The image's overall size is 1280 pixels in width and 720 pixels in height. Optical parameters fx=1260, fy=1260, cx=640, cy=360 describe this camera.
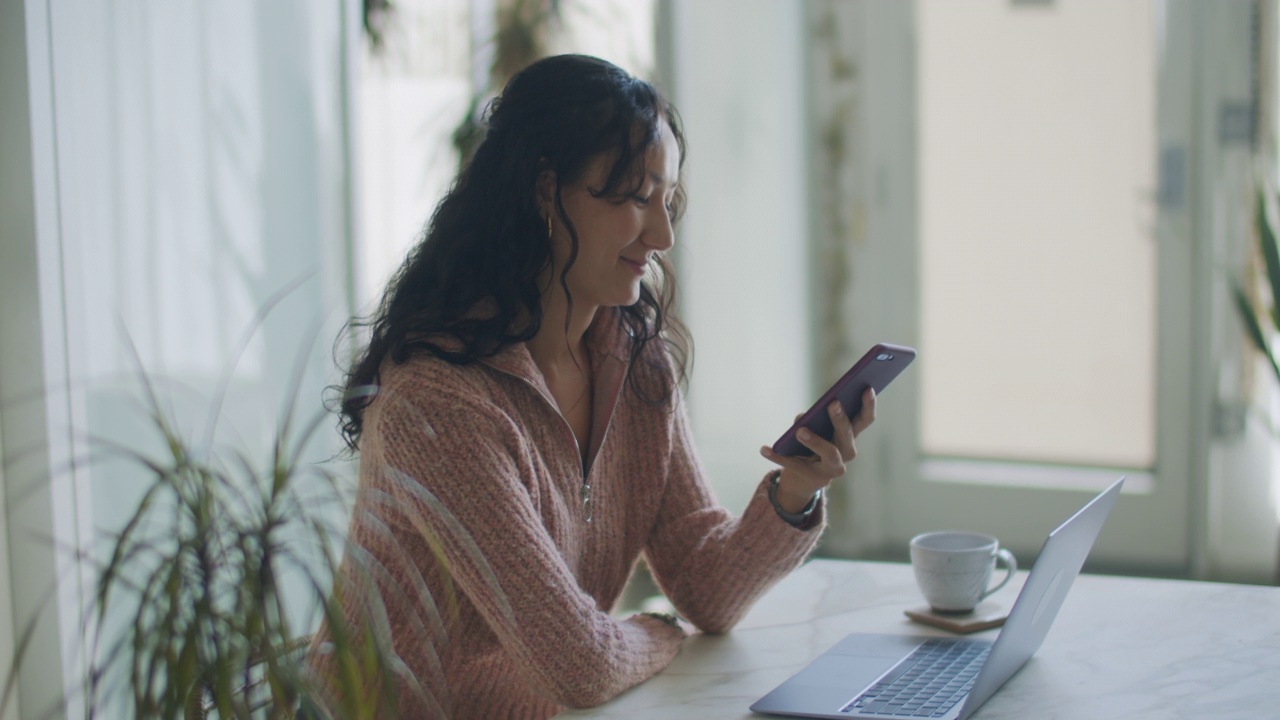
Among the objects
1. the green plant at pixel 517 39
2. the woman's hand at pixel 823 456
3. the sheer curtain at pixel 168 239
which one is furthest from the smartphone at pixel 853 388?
the green plant at pixel 517 39

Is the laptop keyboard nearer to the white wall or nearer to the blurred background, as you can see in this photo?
the blurred background

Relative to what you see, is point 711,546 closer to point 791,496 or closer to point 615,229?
point 791,496

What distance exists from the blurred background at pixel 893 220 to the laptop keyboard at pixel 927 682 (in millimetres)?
1255

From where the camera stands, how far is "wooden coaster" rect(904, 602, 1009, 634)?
1.29 metres

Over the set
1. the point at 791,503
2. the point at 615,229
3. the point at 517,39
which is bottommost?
the point at 791,503

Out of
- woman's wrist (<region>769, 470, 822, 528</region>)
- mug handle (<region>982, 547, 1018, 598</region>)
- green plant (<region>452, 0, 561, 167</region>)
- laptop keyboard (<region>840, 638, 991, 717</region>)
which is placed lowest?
laptop keyboard (<region>840, 638, 991, 717</region>)

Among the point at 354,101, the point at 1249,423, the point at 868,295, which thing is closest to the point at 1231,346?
the point at 1249,423

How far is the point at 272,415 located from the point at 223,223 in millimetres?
354

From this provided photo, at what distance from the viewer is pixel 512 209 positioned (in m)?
1.41

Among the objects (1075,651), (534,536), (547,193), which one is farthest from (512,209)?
(1075,651)

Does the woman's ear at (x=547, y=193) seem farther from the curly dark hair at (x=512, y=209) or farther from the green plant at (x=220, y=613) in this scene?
the green plant at (x=220, y=613)

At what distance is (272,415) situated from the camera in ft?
7.27

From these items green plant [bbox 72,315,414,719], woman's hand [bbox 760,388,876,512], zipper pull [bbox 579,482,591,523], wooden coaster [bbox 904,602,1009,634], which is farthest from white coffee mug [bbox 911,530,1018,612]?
green plant [bbox 72,315,414,719]

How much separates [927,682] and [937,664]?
55mm
